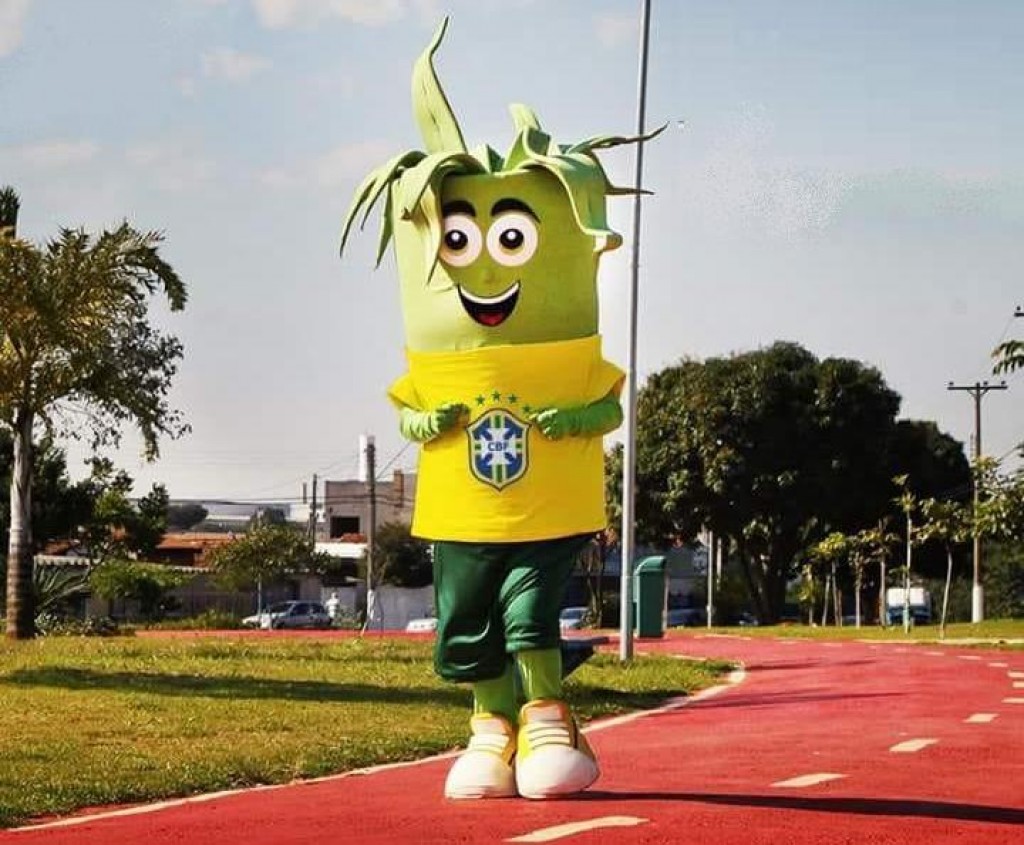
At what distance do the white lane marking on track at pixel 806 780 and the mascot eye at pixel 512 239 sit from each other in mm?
3258

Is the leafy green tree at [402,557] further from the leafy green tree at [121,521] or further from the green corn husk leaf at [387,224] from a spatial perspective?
the green corn husk leaf at [387,224]

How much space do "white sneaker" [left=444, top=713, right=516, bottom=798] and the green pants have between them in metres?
0.27

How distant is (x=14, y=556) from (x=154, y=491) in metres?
28.0

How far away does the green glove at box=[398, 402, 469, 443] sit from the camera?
10.1 metres

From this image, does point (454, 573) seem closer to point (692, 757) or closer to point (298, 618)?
point (692, 757)

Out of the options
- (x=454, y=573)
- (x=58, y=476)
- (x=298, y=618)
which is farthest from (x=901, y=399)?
(x=454, y=573)

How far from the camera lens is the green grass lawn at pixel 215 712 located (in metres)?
11.5

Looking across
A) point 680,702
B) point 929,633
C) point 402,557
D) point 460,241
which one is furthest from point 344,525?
point 460,241

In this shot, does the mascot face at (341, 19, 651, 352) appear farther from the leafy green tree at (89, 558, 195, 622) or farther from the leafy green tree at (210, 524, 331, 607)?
the leafy green tree at (210, 524, 331, 607)

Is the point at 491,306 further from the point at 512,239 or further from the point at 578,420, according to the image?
the point at 578,420

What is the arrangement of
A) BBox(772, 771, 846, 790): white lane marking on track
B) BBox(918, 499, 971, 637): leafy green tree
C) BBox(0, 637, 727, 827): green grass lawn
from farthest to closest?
BBox(918, 499, 971, 637): leafy green tree → BBox(0, 637, 727, 827): green grass lawn → BBox(772, 771, 846, 790): white lane marking on track

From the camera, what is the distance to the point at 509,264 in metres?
10.0

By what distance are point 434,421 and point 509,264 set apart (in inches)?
35.1

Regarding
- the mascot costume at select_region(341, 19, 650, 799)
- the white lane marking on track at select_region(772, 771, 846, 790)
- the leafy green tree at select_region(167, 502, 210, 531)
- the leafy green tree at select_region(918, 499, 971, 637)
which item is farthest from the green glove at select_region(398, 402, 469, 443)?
the leafy green tree at select_region(167, 502, 210, 531)
